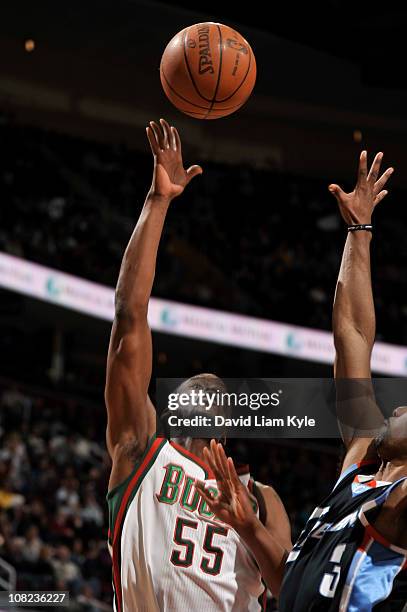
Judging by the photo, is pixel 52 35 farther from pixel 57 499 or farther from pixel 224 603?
pixel 224 603

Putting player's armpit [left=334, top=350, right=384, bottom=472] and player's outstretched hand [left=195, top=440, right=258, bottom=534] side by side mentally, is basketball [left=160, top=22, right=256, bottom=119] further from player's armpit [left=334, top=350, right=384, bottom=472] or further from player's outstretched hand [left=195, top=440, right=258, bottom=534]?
player's outstretched hand [left=195, top=440, right=258, bottom=534]

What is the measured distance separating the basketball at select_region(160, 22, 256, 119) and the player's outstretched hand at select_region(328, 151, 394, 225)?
34.6 inches

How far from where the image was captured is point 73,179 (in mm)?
17938

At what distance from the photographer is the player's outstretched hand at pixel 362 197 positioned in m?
3.22

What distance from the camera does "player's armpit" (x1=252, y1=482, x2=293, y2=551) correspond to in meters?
2.96

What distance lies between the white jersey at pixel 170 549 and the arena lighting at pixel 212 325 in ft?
40.0

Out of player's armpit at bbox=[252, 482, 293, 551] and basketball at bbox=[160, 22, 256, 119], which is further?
basketball at bbox=[160, 22, 256, 119]

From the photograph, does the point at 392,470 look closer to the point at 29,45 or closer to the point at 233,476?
the point at 233,476

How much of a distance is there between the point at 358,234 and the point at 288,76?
16.2 meters

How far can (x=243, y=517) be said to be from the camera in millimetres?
2654

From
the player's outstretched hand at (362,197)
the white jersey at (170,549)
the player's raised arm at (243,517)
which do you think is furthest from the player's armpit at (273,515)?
the player's outstretched hand at (362,197)

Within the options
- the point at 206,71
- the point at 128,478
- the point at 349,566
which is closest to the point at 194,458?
the point at 128,478

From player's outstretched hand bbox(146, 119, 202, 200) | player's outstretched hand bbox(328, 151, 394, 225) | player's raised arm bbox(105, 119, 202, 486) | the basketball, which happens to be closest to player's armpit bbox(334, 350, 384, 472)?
player's outstretched hand bbox(328, 151, 394, 225)

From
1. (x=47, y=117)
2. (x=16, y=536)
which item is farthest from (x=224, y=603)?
(x=47, y=117)
